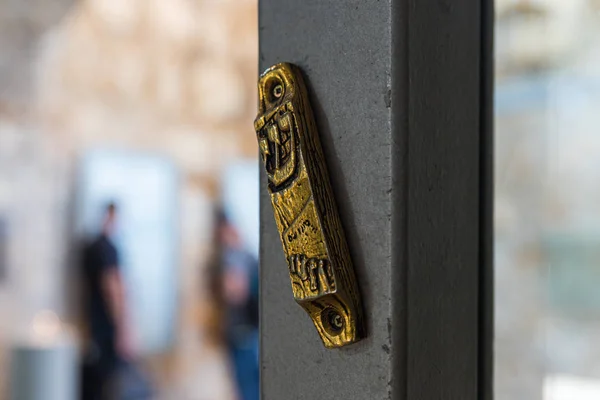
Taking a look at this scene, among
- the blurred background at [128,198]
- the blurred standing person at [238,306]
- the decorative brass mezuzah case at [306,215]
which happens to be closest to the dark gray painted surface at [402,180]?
the decorative brass mezuzah case at [306,215]

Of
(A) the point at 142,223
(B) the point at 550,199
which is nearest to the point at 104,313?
(A) the point at 142,223

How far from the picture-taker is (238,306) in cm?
282

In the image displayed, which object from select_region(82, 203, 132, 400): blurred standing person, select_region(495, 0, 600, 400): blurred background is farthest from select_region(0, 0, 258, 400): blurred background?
select_region(495, 0, 600, 400): blurred background

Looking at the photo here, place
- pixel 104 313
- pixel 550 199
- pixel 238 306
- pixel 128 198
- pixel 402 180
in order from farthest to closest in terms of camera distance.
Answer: pixel 238 306 → pixel 128 198 → pixel 104 313 → pixel 550 199 → pixel 402 180

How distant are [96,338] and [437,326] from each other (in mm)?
2159

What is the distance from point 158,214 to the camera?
2.58 metres

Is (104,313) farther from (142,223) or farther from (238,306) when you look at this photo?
(238,306)

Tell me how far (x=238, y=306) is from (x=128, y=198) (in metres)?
0.63

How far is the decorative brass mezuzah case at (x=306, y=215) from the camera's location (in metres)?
0.33

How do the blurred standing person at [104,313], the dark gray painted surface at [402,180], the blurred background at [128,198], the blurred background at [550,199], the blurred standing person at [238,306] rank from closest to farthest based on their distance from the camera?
the dark gray painted surface at [402,180] → the blurred background at [550,199] → the blurred background at [128,198] → the blurred standing person at [104,313] → the blurred standing person at [238,306]

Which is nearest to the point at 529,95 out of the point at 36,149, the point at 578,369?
the point at 578,369

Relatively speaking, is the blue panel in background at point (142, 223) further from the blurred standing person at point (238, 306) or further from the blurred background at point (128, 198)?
the blurred standing person at point (238, 306)

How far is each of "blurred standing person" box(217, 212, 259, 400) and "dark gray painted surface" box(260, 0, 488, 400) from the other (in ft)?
8.10

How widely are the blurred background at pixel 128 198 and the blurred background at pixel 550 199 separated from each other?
172 cm
